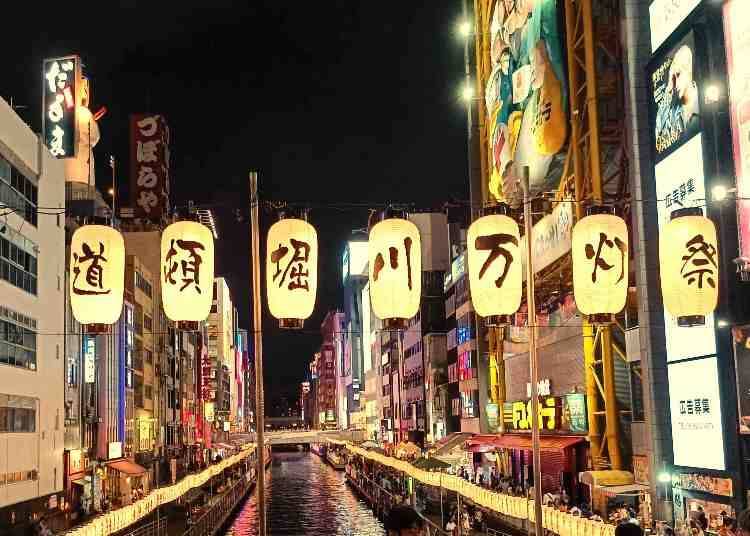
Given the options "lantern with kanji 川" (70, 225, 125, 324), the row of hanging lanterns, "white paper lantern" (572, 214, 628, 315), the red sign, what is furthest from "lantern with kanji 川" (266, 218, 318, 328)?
the red sign

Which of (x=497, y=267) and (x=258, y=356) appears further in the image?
(x=497, y=267)

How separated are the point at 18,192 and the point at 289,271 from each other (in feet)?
65.5

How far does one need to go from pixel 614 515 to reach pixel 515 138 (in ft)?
67.7

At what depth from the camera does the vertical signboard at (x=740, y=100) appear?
21438 millimetres

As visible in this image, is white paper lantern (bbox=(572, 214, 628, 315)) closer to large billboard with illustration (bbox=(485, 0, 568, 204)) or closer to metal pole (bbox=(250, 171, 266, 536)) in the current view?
metal pole (bbox=(250, 171, 266, 536))

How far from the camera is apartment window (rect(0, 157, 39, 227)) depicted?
3188 cm

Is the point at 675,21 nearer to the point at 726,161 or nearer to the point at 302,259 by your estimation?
the point at 726,161

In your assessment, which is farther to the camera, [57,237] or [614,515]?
[57,237]

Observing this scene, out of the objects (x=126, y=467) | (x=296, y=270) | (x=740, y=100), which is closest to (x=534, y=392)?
(x=296, y=270)

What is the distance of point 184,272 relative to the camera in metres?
17.5

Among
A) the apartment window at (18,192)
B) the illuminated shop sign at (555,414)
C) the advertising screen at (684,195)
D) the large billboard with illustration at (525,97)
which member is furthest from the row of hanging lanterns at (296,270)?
the large billboard with illustration at (525,97)

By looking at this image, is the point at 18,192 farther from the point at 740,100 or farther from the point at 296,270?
the point at 740,100

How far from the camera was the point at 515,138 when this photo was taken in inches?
1661

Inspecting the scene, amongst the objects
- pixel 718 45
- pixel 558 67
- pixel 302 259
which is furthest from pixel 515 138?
pixel 302 259
